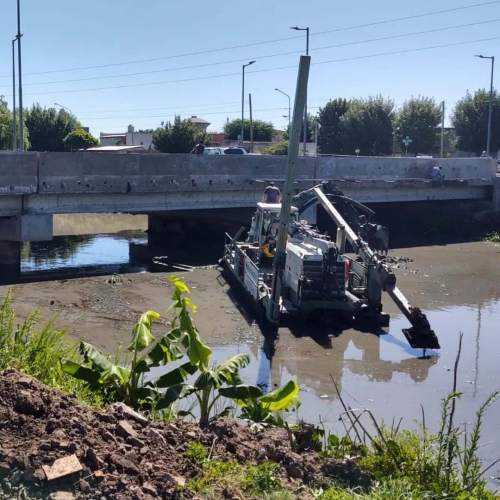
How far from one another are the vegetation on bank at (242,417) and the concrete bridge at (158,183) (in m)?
15.1

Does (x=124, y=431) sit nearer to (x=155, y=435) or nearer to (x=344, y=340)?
(x=155, y=435)

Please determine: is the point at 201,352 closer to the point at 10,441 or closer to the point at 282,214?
the point at 10,441

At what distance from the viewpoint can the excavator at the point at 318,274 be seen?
15.7 meters

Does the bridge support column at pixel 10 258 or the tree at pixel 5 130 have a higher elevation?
the tree at pixel 5 130

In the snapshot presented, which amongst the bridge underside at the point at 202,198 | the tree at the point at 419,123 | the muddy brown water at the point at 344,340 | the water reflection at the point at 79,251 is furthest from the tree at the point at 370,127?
the muddy brown water at the point at 344,340

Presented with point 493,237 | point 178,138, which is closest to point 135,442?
point 493,237

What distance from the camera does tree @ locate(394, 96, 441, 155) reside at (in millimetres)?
65250

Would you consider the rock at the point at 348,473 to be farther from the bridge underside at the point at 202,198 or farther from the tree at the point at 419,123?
the tree at the point at 419,123

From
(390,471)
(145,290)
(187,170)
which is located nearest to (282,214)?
(145,290)

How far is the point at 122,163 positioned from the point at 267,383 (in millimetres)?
14085

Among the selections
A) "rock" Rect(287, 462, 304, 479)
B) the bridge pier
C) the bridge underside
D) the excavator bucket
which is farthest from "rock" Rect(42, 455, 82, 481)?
the bridge underside

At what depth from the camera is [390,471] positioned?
6.59 m

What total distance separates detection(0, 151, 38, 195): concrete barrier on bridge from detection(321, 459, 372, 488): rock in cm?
1874

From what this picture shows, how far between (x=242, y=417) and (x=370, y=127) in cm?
6110
